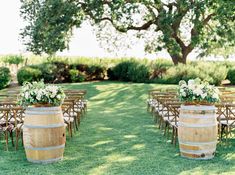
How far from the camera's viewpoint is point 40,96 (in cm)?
687

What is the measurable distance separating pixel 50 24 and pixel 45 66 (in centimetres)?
516

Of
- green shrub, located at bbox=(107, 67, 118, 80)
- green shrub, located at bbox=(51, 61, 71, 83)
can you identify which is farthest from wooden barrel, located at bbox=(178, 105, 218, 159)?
green shrub, located at bbox=(107, 67, 118, 80)

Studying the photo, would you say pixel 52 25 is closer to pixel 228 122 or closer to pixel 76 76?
pixel 76 76

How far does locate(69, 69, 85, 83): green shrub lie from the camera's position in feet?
87.9

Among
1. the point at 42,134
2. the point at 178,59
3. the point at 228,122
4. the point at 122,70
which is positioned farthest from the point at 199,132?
the point at 122,70

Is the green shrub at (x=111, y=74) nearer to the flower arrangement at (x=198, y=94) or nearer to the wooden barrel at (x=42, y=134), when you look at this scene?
the flower arrangement at (x=198, y=94)

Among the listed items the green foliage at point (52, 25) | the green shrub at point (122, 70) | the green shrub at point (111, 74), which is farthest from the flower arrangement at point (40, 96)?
the green shrub at point (111, 74)

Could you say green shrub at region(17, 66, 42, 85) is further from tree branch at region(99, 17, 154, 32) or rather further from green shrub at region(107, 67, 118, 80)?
green shrub at region(107, 67, 118, 80)

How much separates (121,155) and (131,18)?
16.9 m

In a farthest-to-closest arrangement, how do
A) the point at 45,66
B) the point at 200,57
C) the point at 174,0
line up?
the point at 200,57 < the point at 45,66 < the point at 174,0

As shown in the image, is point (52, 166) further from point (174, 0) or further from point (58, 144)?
point (174, 0)

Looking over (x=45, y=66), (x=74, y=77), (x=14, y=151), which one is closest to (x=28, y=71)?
(x=45, y=66)

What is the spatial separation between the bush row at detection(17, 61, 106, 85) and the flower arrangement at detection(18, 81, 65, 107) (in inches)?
673

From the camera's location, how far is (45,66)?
2575 centimetres
